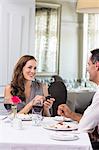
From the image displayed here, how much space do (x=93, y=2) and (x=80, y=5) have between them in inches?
9.0

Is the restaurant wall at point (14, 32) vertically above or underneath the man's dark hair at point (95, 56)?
above

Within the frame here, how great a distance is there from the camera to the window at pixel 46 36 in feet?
23.6

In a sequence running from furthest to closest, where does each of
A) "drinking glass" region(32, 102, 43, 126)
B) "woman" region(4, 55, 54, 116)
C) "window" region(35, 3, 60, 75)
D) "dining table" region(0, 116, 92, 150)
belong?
"window" region(35, 3, 60, 75)
"woman" region(4, 55, 54, 116)
"drinking glass" region(32, 102, 43, 126)
"dining table" region(0, 116, 92, 150)

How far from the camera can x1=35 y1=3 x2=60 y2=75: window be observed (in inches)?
283

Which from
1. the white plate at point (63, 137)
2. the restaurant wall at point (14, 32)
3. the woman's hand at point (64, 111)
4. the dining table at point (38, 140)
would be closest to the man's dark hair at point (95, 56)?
the woman's hand at point (64, 111)

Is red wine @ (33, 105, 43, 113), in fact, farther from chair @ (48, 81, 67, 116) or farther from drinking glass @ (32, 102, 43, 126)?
chair @ (48, 81, 67, 116)

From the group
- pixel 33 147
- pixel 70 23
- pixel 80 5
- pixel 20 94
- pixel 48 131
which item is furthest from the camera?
pixel 70 23

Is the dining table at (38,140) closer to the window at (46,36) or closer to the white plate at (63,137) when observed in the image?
the white plate at (63,137)

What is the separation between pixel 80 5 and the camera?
4379mm

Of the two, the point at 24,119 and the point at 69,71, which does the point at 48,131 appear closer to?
the point at 24,119

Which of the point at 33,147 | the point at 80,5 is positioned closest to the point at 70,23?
the point at 80,5

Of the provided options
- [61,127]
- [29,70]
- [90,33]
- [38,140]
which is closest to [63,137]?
[38,140]

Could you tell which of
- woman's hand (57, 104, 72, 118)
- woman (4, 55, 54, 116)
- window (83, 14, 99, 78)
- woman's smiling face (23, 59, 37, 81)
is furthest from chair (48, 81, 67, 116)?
window (83, 14, 99, 78)

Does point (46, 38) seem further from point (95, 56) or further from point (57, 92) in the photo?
point (95, 56)
